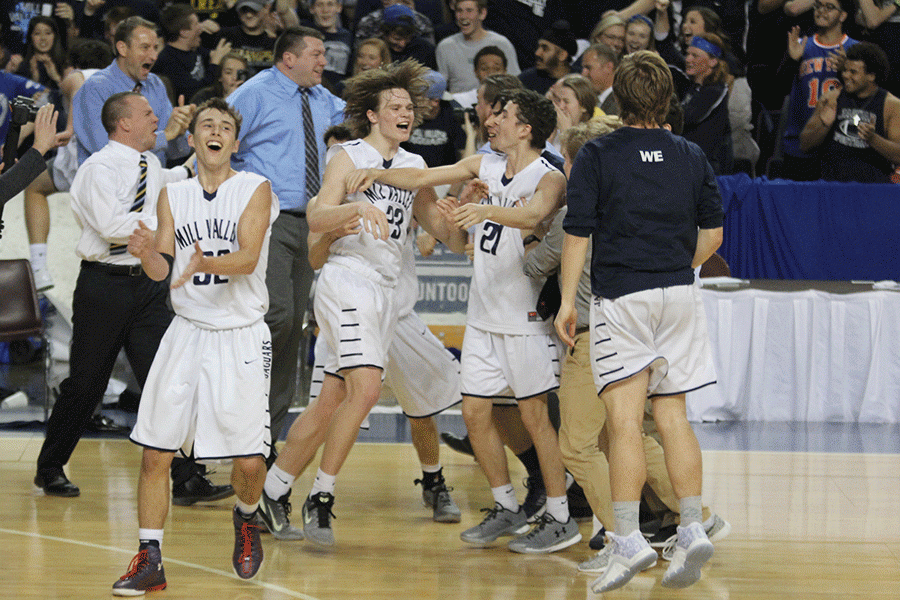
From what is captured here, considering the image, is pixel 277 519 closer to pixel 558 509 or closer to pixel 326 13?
pixel 558 509

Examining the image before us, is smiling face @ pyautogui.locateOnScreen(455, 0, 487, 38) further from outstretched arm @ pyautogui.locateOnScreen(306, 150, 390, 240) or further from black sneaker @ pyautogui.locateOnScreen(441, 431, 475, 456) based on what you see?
outstretched arm @ pyautogui.locateOnScreen(306, 150, 390, 240)

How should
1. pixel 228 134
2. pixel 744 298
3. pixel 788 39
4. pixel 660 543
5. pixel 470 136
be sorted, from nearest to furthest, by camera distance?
pixel 228 134 < pixel 660 543 < pixel 744 298 < pixel 470 136 < pixel 788 39

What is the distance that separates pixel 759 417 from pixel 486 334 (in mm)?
3772

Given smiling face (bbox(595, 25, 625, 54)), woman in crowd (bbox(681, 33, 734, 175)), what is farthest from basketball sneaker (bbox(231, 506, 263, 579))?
smiling face (bbox(595, 25, 625, 54))

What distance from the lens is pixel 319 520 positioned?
198 inches

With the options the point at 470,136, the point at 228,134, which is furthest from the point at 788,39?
the point at 228,134

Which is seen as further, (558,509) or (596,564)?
(558,509)

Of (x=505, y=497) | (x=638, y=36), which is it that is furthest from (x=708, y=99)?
(x=505, y=497)

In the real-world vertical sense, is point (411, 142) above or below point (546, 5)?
below

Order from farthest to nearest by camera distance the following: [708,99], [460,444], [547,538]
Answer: [708,99] → [460,444] → [547,538]

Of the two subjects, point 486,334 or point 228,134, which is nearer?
point 228,134

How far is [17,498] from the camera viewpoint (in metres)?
5.86

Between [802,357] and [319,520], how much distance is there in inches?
173

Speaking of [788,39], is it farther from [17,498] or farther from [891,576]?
[17,498]
